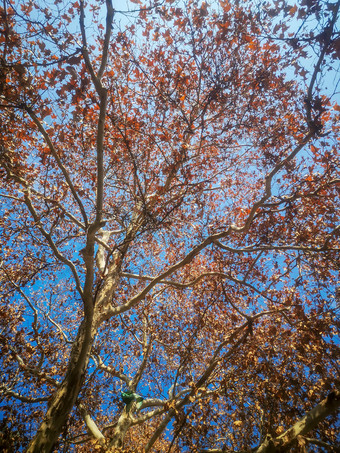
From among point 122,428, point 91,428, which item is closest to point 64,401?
point 91,428

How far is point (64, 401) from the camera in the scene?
13.5 ft

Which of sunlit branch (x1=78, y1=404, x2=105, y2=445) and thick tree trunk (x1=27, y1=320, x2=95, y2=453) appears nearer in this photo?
thick tree trunk (x1=27, y1=320, x2=95, y2=453)

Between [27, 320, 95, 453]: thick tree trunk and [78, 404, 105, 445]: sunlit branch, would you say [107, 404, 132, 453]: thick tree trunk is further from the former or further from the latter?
[27, 320, 95, 453]: thick tree trunk

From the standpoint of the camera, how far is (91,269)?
13.1ft

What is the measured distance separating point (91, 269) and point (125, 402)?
5271 millimetres

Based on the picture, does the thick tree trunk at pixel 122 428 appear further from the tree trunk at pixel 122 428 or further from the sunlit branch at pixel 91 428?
the sunlit branch at pixel 91 428

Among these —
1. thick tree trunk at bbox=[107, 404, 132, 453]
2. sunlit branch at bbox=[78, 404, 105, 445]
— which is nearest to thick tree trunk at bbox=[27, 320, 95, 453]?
sunlit branch at bbox=[78, 404, 105, 445]

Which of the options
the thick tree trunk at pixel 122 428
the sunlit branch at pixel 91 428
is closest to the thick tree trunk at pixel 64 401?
the sunlit branch at pixel 91 428

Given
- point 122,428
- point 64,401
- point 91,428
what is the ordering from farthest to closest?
point 122,428, point 91,428, point 64,401

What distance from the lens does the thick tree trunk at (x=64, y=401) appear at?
3818 millimetres

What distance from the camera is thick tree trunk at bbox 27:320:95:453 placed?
382 cm

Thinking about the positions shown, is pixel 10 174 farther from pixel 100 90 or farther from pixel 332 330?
pixel 332 330

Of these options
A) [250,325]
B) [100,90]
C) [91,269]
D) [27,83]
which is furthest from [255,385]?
[27,83]

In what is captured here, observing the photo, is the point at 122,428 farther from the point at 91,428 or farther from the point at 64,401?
the point at 64,401
